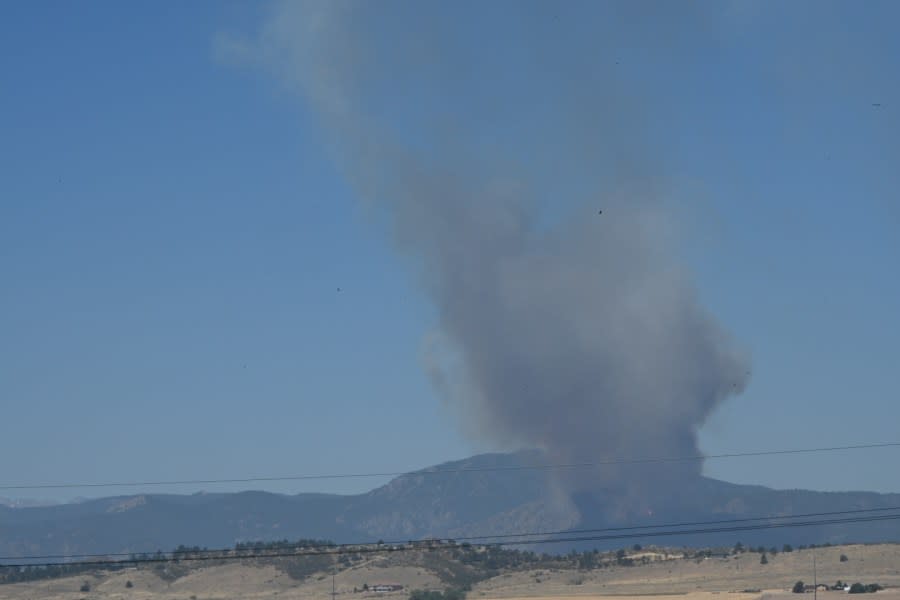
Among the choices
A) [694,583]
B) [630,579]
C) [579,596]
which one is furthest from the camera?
[630,579]

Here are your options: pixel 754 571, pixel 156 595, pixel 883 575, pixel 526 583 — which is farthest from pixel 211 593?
pixel 883 575

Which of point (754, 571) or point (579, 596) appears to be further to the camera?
point (754, 571)

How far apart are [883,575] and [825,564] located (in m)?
11.4

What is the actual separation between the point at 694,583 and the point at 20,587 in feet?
308

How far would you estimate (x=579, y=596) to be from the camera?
167625 millimetres

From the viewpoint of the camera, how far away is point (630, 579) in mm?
194875

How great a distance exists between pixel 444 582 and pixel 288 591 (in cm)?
2211

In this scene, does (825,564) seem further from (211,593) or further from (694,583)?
(211,593)

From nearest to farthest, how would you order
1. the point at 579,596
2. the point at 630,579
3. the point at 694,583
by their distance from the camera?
the point at 579,596
the point at 694,583
the point at 630,579

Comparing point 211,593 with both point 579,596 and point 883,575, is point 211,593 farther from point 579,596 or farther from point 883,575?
point 883,575

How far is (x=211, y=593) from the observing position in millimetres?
189625

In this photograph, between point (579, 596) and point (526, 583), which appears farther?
point (526, 583)

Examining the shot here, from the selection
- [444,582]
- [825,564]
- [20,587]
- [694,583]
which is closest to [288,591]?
[444,582]

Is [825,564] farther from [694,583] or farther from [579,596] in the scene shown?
[579,596]
